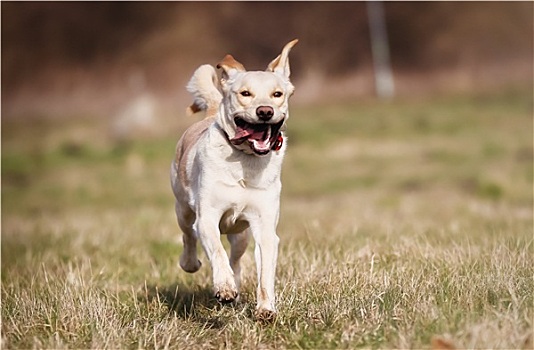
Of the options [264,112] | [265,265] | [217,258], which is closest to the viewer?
[264,112]

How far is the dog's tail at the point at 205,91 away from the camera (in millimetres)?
6344

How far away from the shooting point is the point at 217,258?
15.9ft

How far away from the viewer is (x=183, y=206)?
5.95m

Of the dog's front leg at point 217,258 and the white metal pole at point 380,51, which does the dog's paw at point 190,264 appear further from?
the white metal pole at point 380,51

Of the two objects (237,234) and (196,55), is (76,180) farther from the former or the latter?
(237,234)

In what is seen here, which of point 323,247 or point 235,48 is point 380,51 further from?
point 323,247

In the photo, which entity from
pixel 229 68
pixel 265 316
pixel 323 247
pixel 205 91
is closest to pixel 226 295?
pixel 265 316

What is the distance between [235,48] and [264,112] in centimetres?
2009

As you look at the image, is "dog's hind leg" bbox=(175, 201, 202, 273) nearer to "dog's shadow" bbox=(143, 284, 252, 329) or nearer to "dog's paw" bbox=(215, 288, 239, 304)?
"dog's shadow" bbox=(143, 284, 252, 329)

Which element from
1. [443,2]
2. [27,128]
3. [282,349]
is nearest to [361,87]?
[443,2]

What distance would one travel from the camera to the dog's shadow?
513 centimetres

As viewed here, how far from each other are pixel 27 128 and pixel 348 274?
2131 cm

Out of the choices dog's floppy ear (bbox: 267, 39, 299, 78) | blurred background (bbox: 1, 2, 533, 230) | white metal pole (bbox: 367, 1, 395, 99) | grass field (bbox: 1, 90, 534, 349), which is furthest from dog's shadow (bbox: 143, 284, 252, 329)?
white metal pole (bbox: 367, 1, 395, 99)

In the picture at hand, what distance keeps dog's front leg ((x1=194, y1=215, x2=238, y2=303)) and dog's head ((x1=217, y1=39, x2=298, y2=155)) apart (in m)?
0.47
